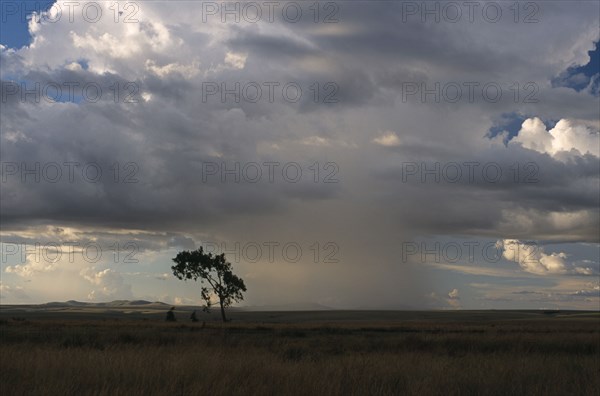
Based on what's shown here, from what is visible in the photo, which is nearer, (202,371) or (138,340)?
(202,371)

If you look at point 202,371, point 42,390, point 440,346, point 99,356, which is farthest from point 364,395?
point 440,346

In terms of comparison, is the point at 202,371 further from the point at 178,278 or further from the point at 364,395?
the point at 178,278

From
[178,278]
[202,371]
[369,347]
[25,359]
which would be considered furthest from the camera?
[178,278]

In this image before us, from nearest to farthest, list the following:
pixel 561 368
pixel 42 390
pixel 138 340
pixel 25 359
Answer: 1. pixel 42 390
2. pixel 25 359
3. pixel 561 368
4. pixel 138 340

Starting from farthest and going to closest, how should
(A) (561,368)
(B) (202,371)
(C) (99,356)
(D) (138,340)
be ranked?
1. (D) (138,340)
2. (A) (561,368)
3. (C) (99,356)
4. (B) (202,371)

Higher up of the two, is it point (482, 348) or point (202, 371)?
point (202, 371)

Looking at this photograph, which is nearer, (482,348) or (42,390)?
(42,390)

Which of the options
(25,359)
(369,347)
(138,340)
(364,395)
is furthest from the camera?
(138,340)

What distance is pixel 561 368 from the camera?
16.4 metres

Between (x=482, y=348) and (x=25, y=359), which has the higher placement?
(x=25, y=359)

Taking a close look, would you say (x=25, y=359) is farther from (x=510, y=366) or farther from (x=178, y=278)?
(x=178, y=278)

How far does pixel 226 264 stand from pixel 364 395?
80947mm

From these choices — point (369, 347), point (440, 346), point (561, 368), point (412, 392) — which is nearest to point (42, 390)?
point (412, 392)

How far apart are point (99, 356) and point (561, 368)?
39.0ft
